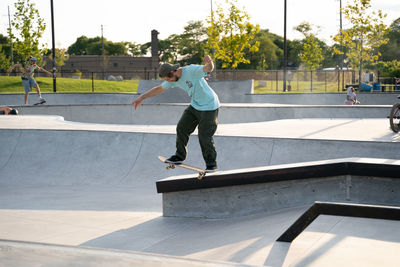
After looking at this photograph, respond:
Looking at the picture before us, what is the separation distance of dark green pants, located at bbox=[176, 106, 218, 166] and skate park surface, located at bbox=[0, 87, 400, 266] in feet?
1.22

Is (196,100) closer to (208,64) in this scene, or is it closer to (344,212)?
(208,64)

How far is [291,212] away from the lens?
5609 millimetres

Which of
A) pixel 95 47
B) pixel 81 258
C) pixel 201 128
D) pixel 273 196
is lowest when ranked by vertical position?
pixel 273 196

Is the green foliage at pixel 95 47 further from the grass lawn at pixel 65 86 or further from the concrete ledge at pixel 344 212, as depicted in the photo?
the concrete ledge at pixel 344 212

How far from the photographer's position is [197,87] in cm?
553

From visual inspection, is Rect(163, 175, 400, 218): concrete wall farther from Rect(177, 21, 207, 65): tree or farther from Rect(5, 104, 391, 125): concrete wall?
Rect(177, 21, 207, 65): tree

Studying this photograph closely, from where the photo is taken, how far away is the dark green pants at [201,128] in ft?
18.5

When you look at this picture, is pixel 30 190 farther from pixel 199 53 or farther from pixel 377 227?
pixel 199 53

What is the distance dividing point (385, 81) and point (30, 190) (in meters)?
38.0

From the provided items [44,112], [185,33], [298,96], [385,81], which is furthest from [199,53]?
[44,112]

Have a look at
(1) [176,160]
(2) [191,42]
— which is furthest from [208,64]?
(2) [191,42]

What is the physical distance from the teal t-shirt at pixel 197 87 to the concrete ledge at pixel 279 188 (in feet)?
3.06

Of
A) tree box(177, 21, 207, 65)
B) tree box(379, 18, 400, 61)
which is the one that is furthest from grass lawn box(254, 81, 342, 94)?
tree box(177, 21, 207, 65)

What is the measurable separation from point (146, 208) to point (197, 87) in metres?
2.35
